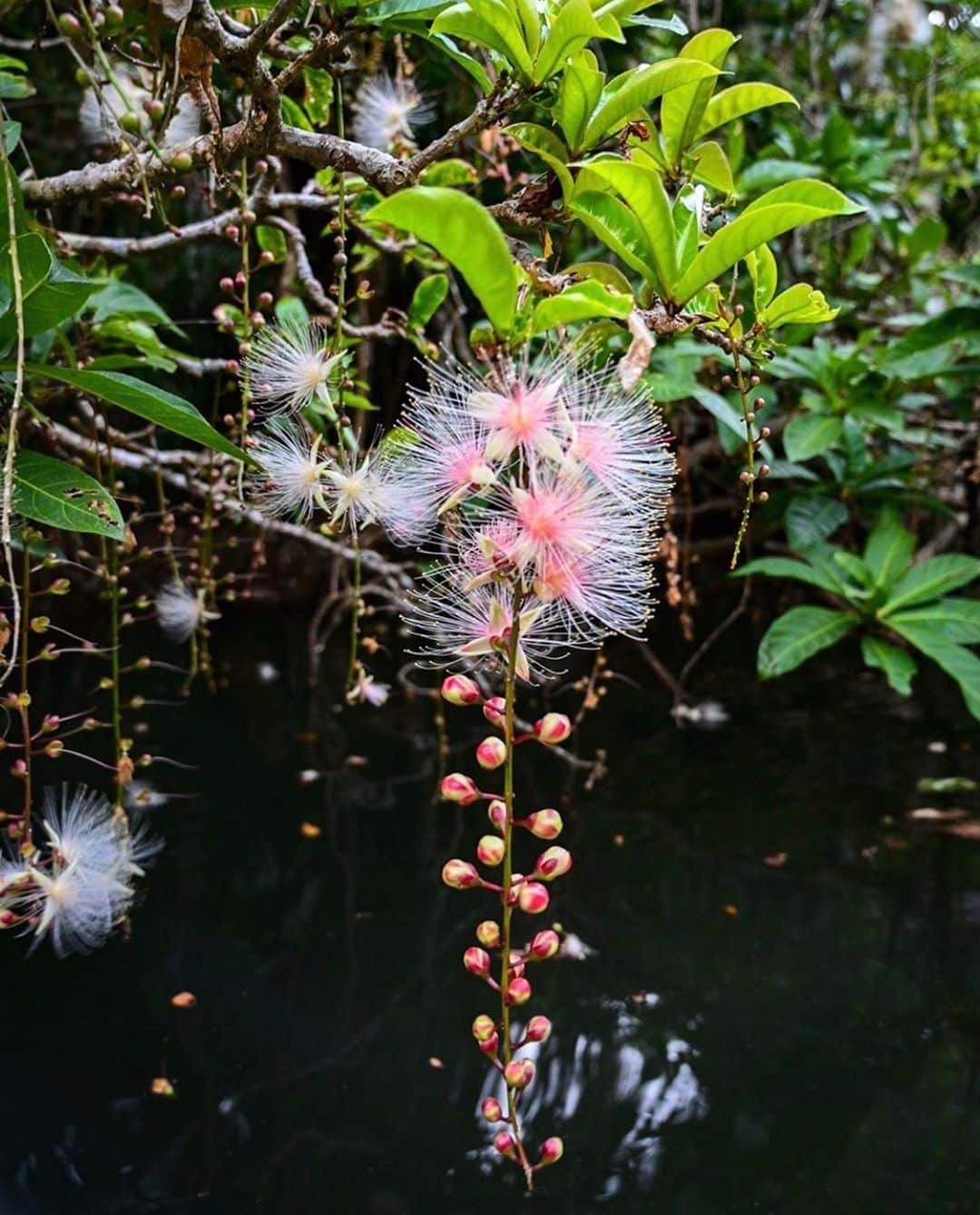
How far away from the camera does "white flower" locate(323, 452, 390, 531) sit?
2.01ft

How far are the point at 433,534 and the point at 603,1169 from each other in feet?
2.10

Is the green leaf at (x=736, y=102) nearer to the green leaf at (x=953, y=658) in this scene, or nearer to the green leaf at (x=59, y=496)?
the green leaf at (x=59, y=496)

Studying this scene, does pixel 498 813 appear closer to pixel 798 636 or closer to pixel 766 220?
pixel 766 220

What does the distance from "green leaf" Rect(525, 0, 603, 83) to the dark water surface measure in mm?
835

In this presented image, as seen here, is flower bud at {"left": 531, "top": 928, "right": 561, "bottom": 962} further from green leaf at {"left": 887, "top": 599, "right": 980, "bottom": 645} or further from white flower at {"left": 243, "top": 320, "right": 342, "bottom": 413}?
green leaf at {"left": 887, "top": 599, "right": 980, "bottom": 645}

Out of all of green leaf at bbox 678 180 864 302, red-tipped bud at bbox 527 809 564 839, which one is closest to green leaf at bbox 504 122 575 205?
green leaf at bbox 678 180 864 302

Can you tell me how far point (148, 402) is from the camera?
643mm

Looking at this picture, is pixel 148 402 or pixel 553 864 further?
pixel 148 402

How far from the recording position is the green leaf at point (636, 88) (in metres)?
0.56

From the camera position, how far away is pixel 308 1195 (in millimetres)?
854

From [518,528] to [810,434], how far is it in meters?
1.20

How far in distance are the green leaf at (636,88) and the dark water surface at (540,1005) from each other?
807mm

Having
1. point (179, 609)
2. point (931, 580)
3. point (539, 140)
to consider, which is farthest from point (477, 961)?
point (931, 580)

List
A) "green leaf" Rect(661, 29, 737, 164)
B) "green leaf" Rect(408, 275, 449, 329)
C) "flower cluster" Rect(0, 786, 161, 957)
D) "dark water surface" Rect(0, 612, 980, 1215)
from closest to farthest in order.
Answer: "green leaf" Rect(661, 29, 737, 164), "flower cluster" Rect(0, 786, 161, 957), "dark water surface" Rect(0, 612, 980, 1215), "green leaf" Rect(408, 275, 449, 329)
